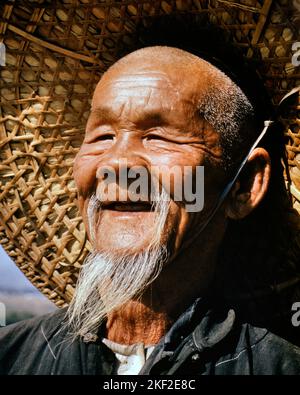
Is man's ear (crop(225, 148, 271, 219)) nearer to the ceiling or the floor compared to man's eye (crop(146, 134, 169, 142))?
nearer to the floor

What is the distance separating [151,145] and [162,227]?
0.23 m

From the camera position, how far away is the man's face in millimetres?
1672

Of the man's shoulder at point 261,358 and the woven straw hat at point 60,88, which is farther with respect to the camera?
the woven straw hat at point 60,88

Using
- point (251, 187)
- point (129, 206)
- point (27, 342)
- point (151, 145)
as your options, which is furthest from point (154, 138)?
point (27, 342)

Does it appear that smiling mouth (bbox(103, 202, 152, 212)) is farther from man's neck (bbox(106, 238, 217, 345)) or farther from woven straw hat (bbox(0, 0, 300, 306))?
woven straw hat (bbox(0, 0, 300, 306))

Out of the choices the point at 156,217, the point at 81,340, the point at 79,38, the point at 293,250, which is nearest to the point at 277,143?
the point at 293,250

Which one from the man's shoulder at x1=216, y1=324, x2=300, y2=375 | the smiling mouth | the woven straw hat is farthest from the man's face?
the man's shoulder at x1=216, y1=324, x2=300, y2=375

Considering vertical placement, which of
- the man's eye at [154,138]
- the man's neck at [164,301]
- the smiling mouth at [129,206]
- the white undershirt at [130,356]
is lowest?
the white undershirt at [130,356]

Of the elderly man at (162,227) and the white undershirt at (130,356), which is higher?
the elderly man at (162,227)

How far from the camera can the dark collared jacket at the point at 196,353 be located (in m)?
1.65

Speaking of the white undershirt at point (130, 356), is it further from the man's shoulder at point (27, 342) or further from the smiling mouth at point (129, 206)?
the smiling mouth at point (129, 206)

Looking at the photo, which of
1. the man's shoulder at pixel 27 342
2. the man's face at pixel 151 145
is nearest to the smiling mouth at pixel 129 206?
the man's face at pixel 151 145
